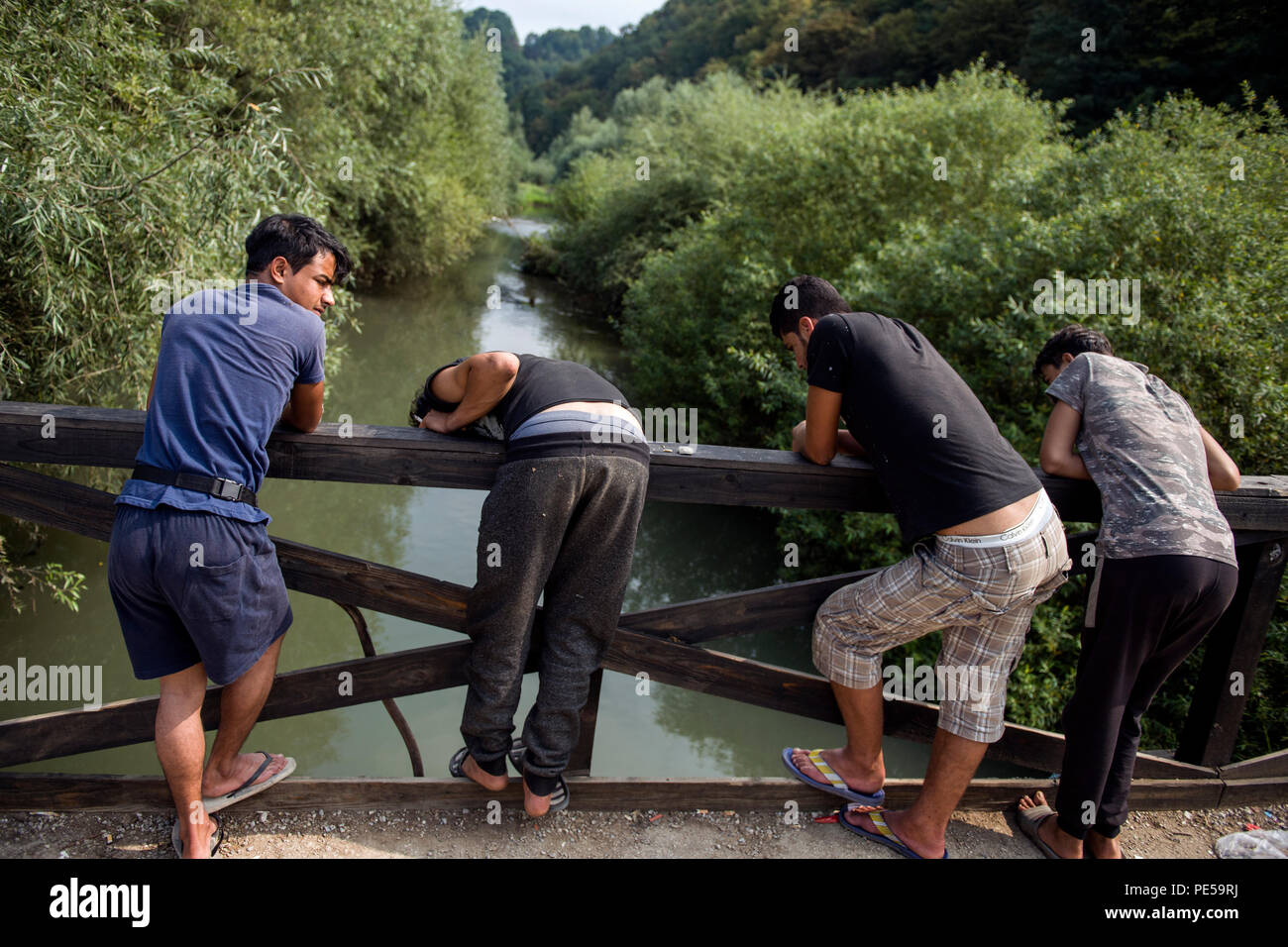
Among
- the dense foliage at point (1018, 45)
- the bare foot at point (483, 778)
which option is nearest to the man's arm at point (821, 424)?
the bare foot at point (483, 778)

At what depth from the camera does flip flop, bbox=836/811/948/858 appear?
109 inches

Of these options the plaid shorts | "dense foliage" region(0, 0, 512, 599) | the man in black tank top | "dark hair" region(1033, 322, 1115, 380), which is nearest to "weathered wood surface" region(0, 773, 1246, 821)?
the man in black tank top

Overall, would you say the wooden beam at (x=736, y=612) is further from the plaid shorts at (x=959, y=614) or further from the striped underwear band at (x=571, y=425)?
the striped underwear band at (x=571, y=425)

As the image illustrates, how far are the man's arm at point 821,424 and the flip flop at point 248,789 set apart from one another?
6.01ft

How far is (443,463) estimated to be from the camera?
262 centimetres

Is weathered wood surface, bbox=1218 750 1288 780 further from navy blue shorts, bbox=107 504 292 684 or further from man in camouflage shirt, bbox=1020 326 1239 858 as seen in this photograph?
navy blue shorts, bbox=107 504 292 684

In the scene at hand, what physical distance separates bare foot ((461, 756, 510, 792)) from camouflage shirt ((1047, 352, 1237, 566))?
1.93m

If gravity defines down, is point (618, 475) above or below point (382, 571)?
above

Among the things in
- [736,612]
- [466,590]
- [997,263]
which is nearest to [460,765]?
[466,590]

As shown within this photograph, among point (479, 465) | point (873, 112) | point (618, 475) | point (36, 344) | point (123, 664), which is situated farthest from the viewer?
point (873, 112)

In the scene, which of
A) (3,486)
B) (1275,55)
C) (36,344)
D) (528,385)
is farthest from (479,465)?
(1275,55)

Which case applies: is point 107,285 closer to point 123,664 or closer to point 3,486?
point 123,664
